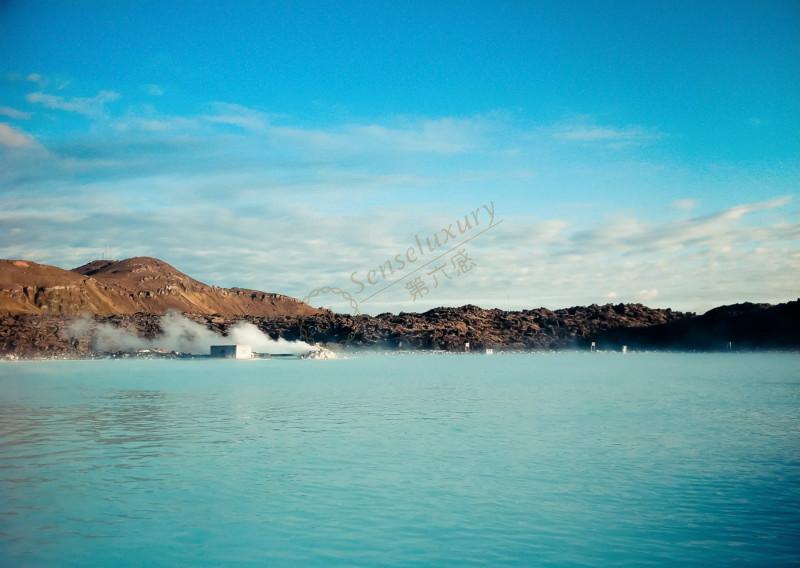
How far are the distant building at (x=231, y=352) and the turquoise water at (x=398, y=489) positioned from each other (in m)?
126

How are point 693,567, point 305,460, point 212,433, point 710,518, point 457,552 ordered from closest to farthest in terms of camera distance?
1. point 693,567
2. point 457,552
3. point 710,518
4. point 305,460
5. point 212,433

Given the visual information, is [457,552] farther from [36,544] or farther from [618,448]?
[618,448]

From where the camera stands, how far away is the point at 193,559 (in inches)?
489

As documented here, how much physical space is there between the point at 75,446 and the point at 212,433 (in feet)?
17.0

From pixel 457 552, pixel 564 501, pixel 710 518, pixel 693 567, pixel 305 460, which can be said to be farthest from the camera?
pixel 305 460

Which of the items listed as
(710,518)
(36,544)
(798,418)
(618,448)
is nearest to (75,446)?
(36,544)

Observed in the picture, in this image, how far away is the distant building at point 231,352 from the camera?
159387 mm

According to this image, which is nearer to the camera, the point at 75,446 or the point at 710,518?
the point at 710,518

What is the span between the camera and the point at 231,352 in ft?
529

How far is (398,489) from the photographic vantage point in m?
17.8

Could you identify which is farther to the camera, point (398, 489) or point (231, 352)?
point (231, 352)

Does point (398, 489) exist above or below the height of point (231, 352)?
below

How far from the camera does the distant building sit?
159 metres

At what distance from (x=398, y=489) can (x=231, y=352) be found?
488 ft
